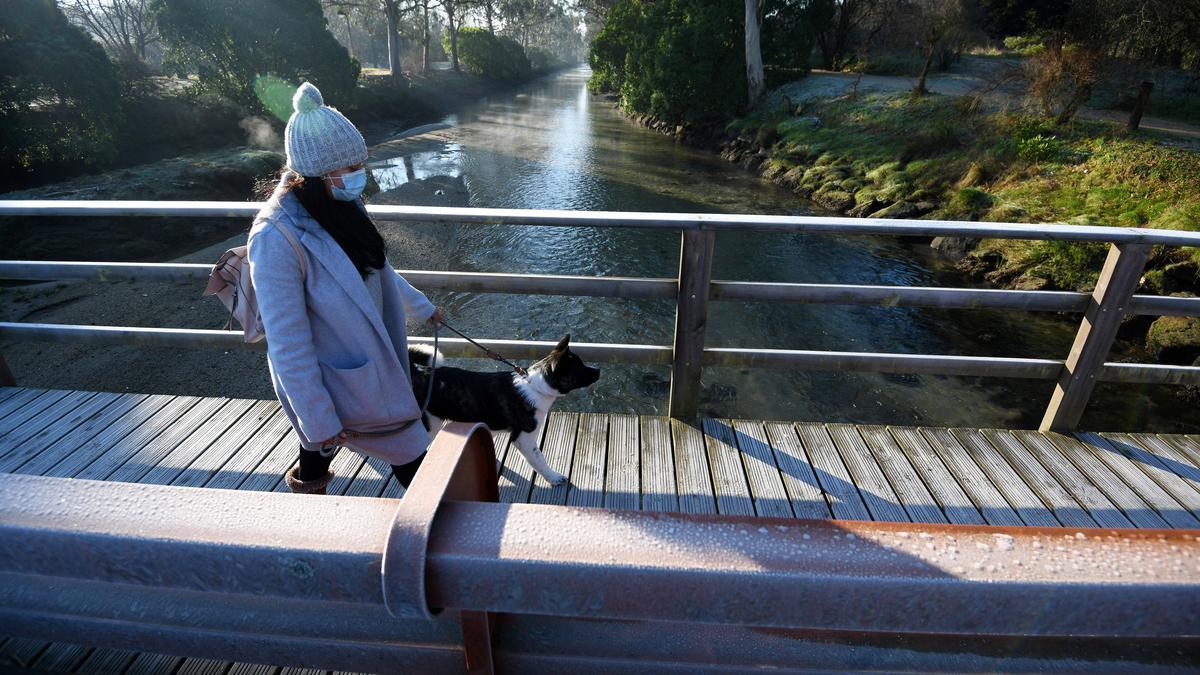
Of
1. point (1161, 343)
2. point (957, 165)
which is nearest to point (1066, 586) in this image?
point (1161, 343)

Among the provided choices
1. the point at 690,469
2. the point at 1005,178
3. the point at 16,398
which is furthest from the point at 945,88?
the point at 16,398

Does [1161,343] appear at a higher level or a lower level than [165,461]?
lower

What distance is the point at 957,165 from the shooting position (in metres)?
14.5

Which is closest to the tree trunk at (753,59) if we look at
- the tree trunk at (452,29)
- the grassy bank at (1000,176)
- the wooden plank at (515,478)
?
the grassy bank at (1000,176)

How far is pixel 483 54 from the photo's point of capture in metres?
→ 49.8

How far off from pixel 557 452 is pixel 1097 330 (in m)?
2.87

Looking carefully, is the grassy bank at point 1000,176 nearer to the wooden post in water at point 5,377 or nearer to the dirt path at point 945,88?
the dirt path at point 945,88

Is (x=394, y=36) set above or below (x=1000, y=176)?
above

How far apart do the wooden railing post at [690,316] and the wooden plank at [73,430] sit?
3119mm

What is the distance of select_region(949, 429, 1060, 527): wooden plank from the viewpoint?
274 cm

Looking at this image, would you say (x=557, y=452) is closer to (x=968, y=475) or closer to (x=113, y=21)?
(x=968, y=475)

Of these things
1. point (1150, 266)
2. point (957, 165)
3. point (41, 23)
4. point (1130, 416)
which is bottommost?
point (1130, 416)

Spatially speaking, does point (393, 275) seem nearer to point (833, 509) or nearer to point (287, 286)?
point (287, 286)

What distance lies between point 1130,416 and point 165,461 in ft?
30.6
